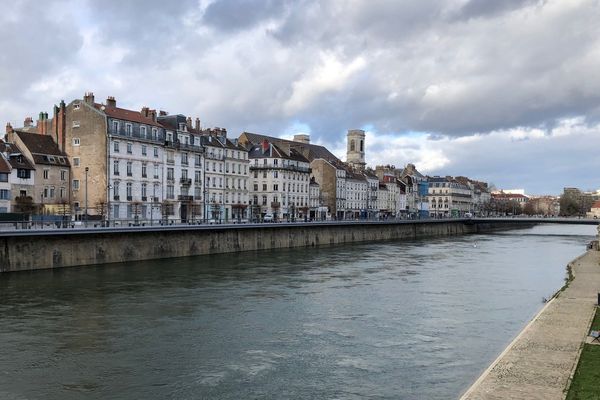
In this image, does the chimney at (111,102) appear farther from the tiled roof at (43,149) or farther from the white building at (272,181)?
the white building at (272,181)

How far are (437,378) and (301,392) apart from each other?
416 cm

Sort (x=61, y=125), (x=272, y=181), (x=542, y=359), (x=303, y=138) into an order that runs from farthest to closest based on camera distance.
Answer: (x=303, y=138), (x=272, y=181), (x=61, y=125), (x=542, y=359)

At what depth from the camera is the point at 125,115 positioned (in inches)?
2709

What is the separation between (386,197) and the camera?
14912cm

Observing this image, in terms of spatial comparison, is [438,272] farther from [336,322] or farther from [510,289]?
[336,322]

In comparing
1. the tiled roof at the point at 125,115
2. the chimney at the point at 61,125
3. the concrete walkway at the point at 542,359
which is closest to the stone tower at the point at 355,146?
the tiled roof at the point at 125,115

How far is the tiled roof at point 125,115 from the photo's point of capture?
66.4 metres

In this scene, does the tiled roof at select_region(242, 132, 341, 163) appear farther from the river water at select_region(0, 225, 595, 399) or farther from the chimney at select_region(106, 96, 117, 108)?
the river water at select_region(0, 225, 595, 399)

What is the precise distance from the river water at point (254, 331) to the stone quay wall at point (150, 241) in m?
1.92

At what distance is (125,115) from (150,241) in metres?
22.8

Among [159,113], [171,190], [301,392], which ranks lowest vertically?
[301,392]

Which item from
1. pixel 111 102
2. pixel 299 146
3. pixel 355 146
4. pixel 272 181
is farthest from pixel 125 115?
pixel 355 146

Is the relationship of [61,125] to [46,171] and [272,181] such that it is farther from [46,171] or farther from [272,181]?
[272,181]

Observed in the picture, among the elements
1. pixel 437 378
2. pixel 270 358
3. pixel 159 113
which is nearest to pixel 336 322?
pixel 270 358
